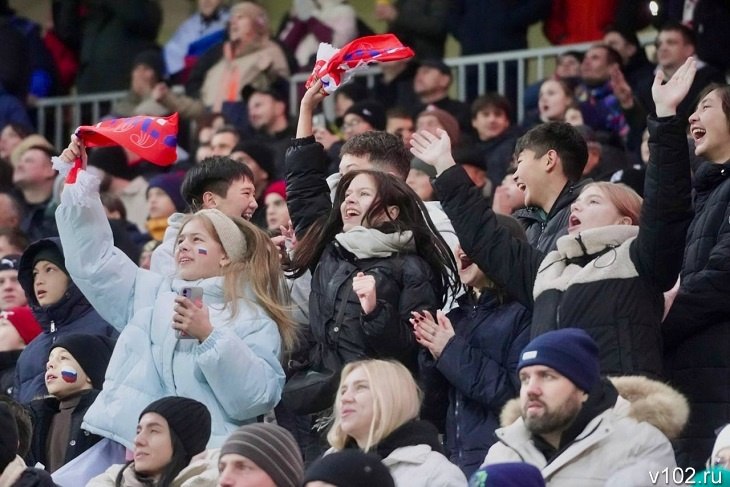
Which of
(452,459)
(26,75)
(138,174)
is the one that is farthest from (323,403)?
(26,75)

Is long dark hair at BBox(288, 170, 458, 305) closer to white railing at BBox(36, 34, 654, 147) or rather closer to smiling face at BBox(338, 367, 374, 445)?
smiling face at BBox(338, 367, 374, 445)

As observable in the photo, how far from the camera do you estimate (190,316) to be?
8.22 m

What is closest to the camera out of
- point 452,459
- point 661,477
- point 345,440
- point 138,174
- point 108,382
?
point 661,477

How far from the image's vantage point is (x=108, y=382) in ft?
28.7

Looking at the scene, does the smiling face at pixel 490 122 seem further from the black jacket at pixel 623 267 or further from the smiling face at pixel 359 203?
the black jacket at pixel 623 267

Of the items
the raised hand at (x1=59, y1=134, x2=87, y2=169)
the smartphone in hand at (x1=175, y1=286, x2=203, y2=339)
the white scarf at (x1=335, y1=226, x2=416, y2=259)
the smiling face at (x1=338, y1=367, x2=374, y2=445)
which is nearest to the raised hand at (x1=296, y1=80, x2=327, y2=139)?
the white scarf at (x1=335, y1=226, x2=416, y2=259)

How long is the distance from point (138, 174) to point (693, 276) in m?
7.66

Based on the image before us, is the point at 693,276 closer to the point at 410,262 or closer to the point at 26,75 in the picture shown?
the point at 410,262

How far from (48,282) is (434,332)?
269cm

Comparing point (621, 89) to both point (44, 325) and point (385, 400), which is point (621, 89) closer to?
point (44, 325)

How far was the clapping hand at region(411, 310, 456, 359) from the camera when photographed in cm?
821

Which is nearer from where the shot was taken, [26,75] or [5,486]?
[5,486]

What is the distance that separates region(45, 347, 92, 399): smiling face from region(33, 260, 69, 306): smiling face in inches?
28.5

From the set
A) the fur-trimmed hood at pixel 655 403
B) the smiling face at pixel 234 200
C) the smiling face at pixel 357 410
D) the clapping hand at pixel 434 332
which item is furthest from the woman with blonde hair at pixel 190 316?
the fur-trimmed hood at pixel 655 403
